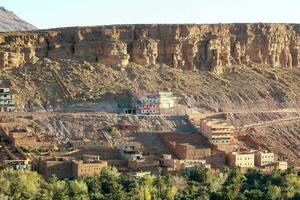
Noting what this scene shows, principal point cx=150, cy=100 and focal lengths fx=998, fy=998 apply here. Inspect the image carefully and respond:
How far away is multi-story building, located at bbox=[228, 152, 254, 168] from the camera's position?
2302 inches

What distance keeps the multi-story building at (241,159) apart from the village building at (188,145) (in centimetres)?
140

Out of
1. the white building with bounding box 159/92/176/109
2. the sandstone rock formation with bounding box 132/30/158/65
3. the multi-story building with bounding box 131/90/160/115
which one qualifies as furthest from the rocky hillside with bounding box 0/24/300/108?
the multi-story building with bounding box 131/90/160/115

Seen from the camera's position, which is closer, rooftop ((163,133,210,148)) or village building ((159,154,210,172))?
village building ((159,154,210,172))

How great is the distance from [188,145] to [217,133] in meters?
2.67

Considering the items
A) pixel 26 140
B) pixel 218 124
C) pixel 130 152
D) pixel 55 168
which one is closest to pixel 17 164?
pixel 55 168

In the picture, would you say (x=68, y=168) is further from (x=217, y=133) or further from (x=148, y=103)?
(x=148, y=103)

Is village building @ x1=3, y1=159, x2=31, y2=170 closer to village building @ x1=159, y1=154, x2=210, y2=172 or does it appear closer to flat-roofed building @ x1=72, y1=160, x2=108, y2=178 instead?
flat-roofed building @ x1=72, y1=160, x2=108, y2=178

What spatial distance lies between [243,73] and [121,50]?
10074 mm

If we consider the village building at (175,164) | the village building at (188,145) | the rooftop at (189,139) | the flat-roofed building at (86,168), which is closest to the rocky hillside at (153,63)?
the rooftop at (189,139)

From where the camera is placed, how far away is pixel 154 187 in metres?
51.6

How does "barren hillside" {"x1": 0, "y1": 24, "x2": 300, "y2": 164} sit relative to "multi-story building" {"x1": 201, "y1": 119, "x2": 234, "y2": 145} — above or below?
above

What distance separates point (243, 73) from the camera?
2995 inches

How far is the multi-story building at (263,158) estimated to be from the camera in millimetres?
59438

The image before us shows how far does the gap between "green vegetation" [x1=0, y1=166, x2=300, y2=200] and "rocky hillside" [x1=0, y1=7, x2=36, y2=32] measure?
2627 inches
